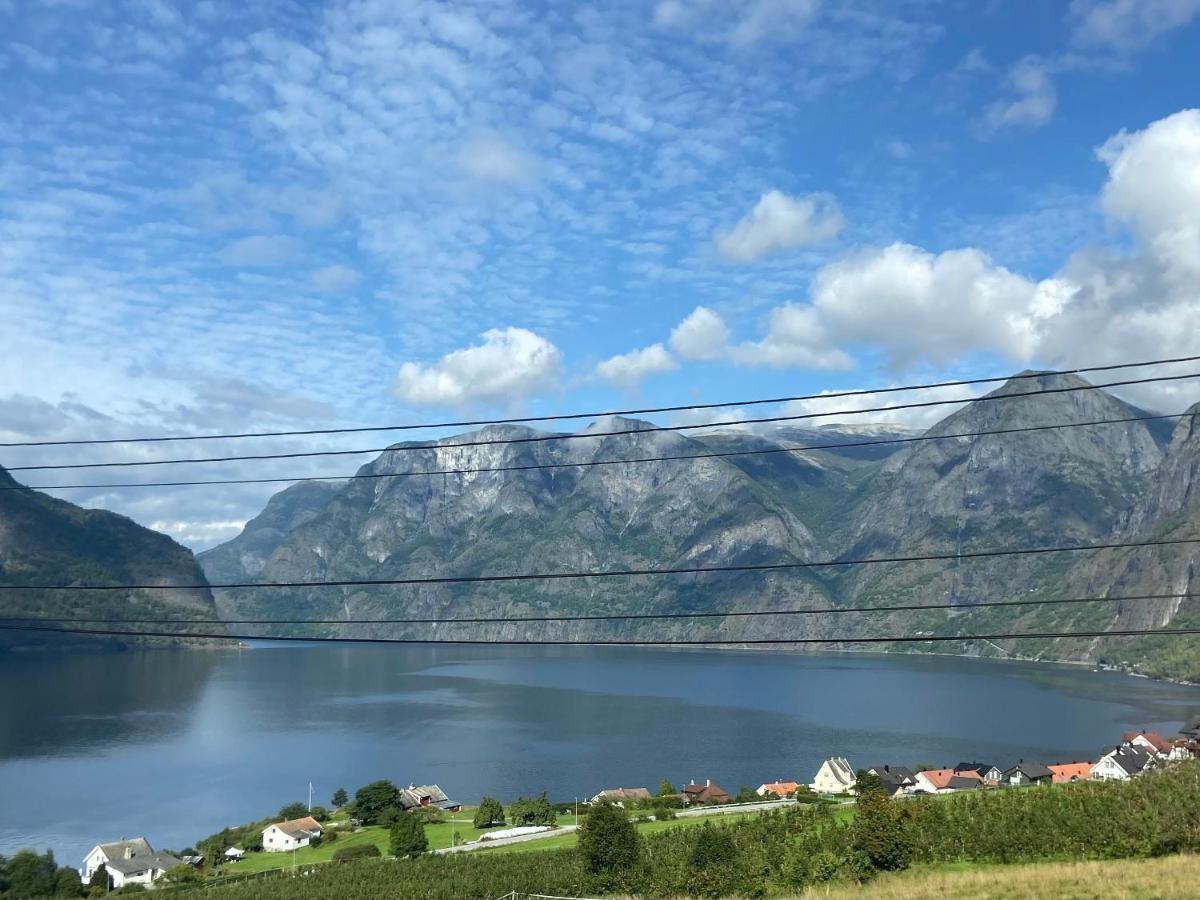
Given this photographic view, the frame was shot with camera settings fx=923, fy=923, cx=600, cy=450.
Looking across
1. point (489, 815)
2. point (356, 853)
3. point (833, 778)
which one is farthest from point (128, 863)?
point (833, 778)

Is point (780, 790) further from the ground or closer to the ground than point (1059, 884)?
closer to the ground

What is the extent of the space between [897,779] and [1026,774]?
12.2 meters

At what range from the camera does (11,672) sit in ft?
636

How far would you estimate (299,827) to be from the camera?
72250mm

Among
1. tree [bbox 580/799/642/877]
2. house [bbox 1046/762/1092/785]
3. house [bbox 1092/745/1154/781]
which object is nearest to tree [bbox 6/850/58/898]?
tree [bbox 580/799/642/877]

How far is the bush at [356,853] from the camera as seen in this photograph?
64.6m

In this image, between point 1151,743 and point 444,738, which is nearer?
point 1151,743

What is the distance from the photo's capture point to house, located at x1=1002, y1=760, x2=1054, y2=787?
8636 cm

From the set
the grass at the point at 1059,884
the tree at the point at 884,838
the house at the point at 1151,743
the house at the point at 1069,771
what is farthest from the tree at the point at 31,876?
the house at the point at 1151,743

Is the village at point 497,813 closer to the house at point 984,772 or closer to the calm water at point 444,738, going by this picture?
the house at point 984,772

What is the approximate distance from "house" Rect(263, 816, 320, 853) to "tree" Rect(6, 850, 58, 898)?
14.5 meters

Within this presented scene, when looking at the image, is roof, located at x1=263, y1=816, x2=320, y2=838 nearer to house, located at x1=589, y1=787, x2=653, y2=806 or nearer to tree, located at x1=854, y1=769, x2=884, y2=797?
house, located at x1=589, y1=787, x2=653, y2=806

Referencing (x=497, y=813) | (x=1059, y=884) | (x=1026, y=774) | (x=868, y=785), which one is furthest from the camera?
(x=1026, y=774)

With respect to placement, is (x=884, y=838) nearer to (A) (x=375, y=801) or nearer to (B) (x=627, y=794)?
(B) (x=627, y=794)
